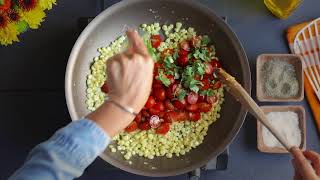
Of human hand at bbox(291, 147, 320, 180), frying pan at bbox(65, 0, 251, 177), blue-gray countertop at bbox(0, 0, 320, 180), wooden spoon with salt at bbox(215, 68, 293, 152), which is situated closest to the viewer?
human hand at bbox(291, 147, 320, 180)

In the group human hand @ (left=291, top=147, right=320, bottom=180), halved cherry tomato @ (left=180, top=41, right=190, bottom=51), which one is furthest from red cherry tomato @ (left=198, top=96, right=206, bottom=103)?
human hand @ (left=291, top=147, right=320, bottom=180)

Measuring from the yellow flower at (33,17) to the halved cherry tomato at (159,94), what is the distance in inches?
13.6

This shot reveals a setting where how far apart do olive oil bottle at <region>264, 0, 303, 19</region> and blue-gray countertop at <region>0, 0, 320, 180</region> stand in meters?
0.02

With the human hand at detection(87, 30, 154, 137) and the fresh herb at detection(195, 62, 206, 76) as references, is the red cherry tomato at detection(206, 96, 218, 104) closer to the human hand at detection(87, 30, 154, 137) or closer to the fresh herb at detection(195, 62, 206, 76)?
the fresh herb at detection(195, 62, 206, 76)

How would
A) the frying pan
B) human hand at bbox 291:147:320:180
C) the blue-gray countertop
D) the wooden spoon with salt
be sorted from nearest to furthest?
1. human hand at bbox 291:147:320:180
2. the wooden spoon with salt
3. the frying pan
4. the blue-gray countertop

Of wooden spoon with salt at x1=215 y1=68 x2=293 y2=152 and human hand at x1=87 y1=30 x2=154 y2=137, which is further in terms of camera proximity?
wooden spoon with salt at x1=215 y1=68 x2=293 y2=152

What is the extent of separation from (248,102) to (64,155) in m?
0.46

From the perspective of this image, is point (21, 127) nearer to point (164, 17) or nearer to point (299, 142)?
point (164, 17)

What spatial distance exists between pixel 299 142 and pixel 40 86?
635 millimetres

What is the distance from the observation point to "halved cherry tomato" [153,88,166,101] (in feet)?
3.12

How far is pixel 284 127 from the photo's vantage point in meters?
1.01

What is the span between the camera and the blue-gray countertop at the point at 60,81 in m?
1.04

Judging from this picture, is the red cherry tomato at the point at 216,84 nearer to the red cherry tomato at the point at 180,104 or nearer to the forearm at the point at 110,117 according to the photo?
the red cherry tomato at the point at 180,104

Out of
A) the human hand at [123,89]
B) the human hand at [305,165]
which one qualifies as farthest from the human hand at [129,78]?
the human hand at [305,165]
